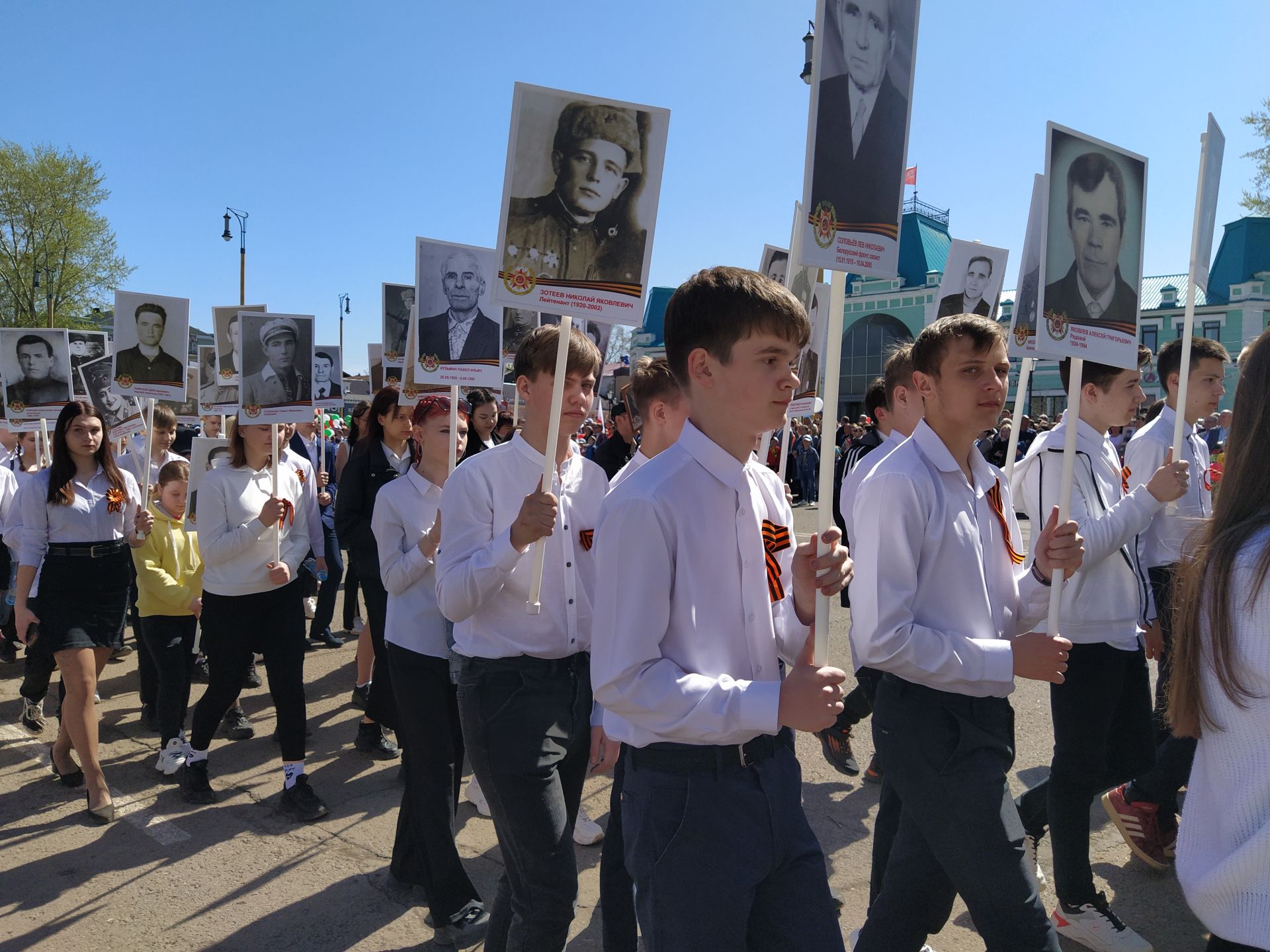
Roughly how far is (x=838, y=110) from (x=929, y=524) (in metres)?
1.12

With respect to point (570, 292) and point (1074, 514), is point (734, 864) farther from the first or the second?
point (1074, 514)

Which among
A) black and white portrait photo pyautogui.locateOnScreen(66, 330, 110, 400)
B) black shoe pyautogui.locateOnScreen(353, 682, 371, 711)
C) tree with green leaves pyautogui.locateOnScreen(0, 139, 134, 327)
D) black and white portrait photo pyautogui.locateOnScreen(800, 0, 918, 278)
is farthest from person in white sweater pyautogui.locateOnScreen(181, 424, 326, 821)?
tree with green leaves pyautogui.locateOnScreen(0, 139, 134, 327)

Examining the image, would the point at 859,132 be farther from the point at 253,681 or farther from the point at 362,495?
the point at 253,681

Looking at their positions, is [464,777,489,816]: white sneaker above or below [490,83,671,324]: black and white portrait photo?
below

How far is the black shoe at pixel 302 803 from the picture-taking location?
189 inches

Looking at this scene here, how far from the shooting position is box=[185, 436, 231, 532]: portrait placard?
554 centimetres

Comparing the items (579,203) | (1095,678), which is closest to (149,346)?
(579,203)

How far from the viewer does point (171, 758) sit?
5398mm

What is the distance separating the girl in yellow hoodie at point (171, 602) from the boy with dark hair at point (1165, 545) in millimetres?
4928

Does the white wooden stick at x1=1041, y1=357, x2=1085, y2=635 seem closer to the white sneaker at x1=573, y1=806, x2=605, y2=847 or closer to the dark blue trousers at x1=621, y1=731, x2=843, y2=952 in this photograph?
the dark blue trousers at x1=621, y1=731, x2=843, y2=952

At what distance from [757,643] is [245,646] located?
3858 millimetres

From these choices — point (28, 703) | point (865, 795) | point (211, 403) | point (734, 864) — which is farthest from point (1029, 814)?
point (211, 403)

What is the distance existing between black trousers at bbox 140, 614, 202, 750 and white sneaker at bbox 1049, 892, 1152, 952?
4.73 meters

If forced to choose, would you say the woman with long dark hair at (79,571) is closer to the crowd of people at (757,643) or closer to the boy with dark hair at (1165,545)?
→ the crowd of people at (757,643)
